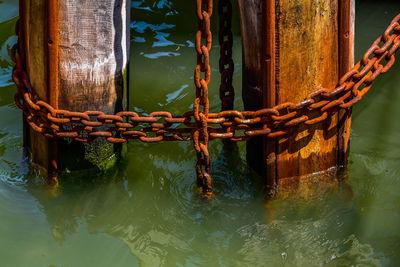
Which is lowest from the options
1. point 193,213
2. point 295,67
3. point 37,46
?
point 193,213

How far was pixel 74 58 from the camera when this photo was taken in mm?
2877

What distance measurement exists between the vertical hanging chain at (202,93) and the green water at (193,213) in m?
0.26

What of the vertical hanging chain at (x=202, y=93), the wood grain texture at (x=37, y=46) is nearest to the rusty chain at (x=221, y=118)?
the vertical hanging chain at (x=202, y=93)

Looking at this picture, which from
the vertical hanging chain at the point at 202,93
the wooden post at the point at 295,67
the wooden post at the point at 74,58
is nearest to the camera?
the vertical hanging chain at the point at 202,93

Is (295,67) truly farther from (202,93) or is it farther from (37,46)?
(37,46)

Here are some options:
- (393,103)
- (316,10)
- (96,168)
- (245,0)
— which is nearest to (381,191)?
(393,103)

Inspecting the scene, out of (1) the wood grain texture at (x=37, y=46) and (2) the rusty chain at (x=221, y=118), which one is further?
(1) the wood grain texture at (x=37, y=46)

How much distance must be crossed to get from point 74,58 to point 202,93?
2.37ft

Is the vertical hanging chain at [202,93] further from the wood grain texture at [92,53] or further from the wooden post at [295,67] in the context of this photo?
the wood grain texture at [92,53]

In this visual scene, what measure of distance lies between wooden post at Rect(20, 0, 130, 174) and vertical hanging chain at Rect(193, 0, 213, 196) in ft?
1.76

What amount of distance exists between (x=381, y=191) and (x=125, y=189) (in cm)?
146

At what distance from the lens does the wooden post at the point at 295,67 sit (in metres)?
2.68

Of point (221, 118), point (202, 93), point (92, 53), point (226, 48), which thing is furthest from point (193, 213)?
point (92, 53)

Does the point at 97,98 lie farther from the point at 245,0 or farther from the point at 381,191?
the point at 381,191
